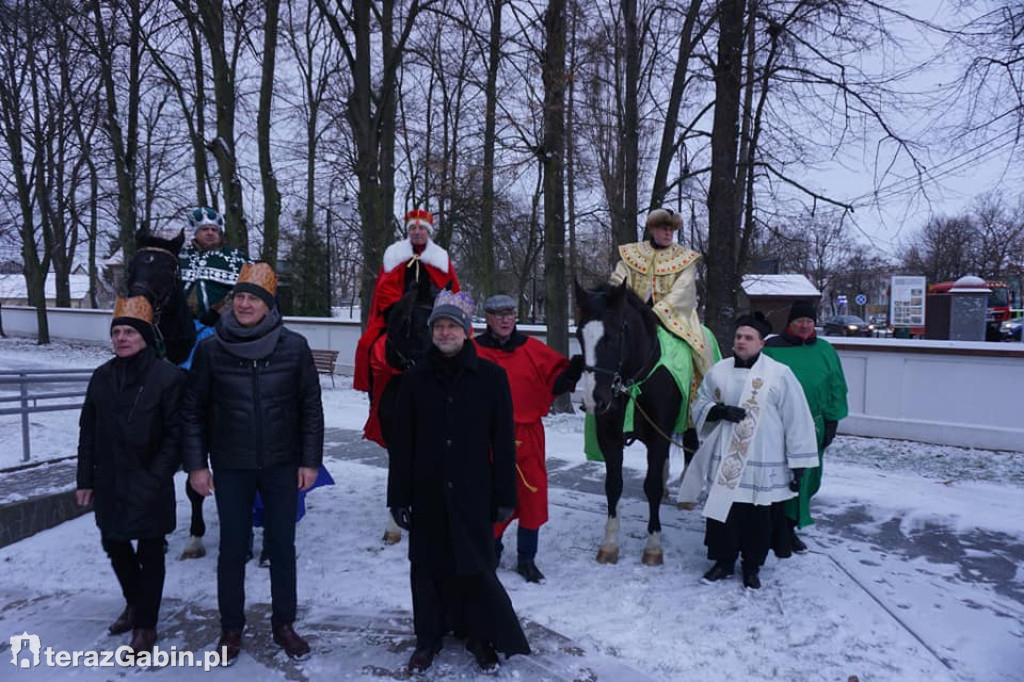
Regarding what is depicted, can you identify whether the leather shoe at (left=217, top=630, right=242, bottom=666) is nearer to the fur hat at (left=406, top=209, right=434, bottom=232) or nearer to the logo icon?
the logo icon

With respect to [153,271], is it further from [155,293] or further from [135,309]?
[135,309]

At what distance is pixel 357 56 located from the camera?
1099cm

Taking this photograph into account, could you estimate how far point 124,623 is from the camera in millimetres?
3629

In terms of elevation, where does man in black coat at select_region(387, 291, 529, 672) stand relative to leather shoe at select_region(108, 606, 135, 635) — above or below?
above

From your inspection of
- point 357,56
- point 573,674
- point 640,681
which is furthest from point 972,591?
point 357,56

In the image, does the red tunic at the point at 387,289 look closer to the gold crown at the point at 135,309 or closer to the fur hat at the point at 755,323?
the gold crown at the point at 135,309

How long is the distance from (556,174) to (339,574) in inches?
290

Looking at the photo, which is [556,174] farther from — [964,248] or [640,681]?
[964,248]

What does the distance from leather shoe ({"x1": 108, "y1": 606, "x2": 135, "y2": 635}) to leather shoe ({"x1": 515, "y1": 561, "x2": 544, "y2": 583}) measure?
7.61ft

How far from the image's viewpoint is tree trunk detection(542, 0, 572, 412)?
959 centimetres

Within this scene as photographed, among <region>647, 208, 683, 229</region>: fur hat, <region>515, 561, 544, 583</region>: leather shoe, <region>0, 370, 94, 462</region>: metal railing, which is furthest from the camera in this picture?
<region>0, 370, 94, 462</region>: metal railing

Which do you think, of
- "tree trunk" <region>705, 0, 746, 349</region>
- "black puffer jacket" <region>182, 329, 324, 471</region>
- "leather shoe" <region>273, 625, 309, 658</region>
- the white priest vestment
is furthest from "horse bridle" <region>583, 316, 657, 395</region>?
"tree trunk" <region>705, 0, 746, 349</region>

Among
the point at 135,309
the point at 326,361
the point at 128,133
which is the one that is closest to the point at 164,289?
the point at 135,309

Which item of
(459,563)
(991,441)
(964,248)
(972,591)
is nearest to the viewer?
(459,563)
